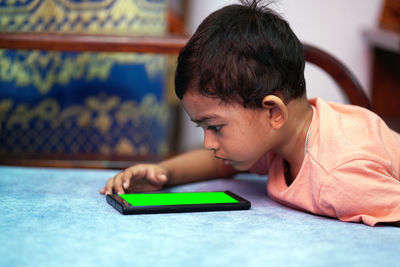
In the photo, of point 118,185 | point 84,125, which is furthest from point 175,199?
point 84,125

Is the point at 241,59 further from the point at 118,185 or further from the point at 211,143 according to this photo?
the point at 118,185

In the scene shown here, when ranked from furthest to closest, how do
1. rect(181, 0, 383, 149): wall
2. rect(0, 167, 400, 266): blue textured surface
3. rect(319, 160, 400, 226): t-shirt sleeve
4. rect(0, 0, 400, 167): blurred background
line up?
rect(181, 0, 383, 149): wall
rect(0, 0, 400, 167): blurred background
rect(319, 160, 400, 226): t-shirt sleeve
rect(0, 167, 400, 266): blue textured surface

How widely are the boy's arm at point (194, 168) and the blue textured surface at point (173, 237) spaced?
0.63ft

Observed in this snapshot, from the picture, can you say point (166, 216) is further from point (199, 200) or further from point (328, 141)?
point (328, 141)

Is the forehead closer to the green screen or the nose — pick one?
the nose

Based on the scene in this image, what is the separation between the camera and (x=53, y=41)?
1.30 m

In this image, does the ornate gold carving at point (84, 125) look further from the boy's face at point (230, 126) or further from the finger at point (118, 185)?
the boy's face at point (230, 126)

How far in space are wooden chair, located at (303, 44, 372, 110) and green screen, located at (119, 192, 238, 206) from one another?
16.4 inches

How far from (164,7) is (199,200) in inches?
40.0

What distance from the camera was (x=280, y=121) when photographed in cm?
100

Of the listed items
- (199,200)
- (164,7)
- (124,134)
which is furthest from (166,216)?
(164,7)

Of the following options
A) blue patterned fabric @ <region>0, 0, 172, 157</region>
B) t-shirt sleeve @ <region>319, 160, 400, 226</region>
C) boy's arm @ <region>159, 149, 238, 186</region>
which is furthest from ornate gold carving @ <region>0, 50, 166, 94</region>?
t-shirt sleeve @ <region>319, 160, 400, 226</region>

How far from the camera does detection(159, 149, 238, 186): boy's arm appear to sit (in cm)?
120

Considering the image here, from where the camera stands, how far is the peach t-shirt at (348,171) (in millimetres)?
914
